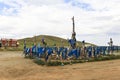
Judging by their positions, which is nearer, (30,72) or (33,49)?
(30,72)

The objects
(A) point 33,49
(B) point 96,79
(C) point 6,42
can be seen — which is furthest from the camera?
(C) point 6,42

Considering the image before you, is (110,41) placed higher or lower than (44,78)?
higher

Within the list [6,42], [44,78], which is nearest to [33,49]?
[44,78]

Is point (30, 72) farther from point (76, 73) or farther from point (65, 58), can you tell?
point (65, 58)

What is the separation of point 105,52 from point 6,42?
117 feet

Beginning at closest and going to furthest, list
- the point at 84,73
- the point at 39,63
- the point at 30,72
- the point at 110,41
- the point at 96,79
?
the point at 96,79 → the point at 84,73 → the point at 30,72 → the point at 39,63 → the point at 110,41

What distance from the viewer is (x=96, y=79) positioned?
20281 millimetres

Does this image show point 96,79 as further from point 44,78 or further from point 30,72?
point 30,72

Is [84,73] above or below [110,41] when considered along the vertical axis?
below

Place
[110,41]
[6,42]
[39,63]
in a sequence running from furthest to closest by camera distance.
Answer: [6,42] < [110,41] < [39,63]

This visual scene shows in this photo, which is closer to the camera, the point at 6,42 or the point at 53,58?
the point at 53,58

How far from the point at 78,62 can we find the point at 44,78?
1033 cm

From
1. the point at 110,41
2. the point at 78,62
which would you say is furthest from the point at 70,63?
the point at 110,41

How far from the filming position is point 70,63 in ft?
101
